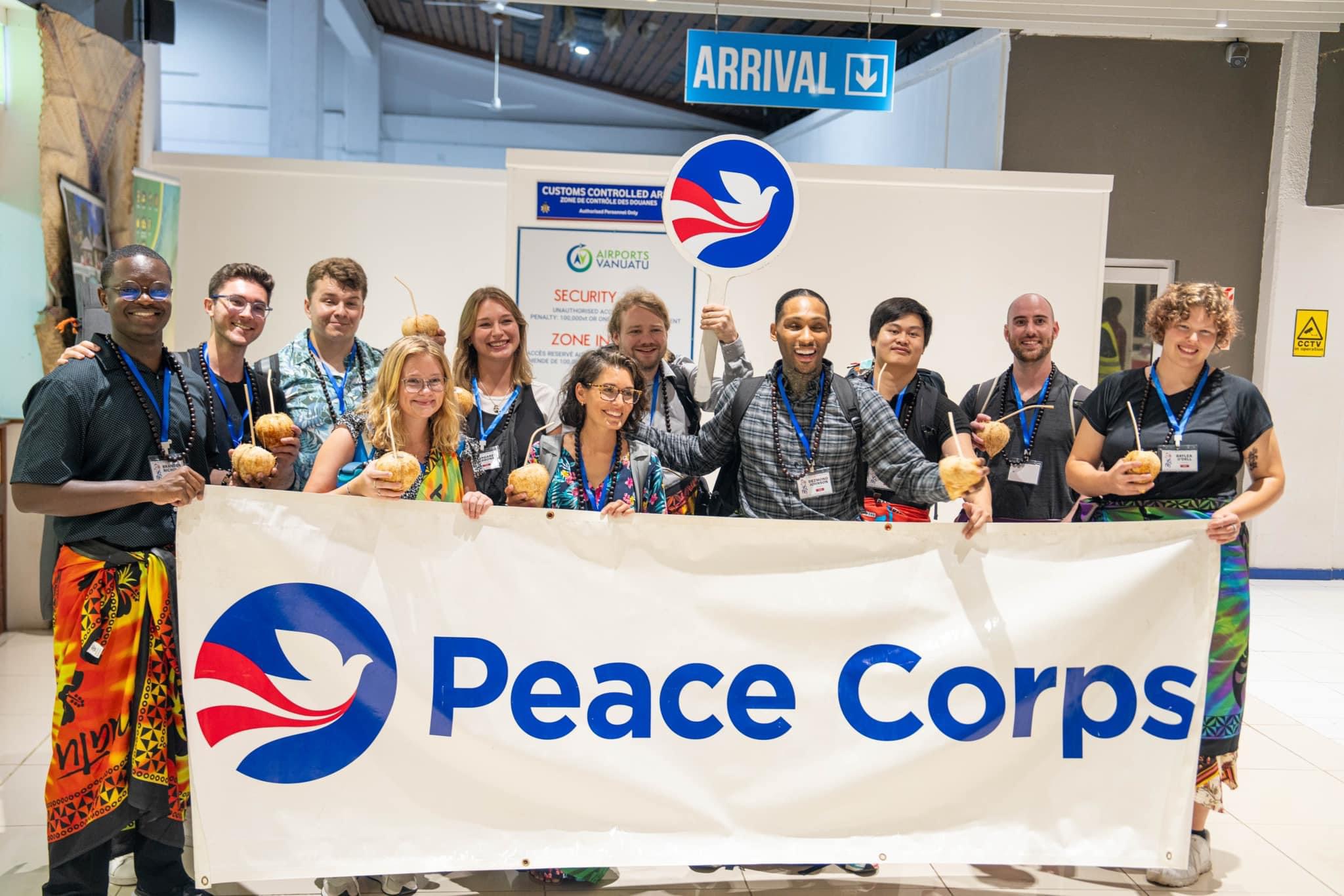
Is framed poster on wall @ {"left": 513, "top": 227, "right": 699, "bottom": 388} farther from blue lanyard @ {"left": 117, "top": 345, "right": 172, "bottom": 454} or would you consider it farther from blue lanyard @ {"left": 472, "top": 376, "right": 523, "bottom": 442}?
blue lanyard @ {"left": 117, "top": 345, "right": 172, "bottom": 454}

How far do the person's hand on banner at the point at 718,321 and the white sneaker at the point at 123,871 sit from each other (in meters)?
2.28

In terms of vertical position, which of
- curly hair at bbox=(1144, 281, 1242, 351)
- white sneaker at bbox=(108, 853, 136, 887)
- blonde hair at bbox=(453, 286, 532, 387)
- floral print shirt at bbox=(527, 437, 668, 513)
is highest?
curly hair at bbox=(1144, 281, 1242, 351)

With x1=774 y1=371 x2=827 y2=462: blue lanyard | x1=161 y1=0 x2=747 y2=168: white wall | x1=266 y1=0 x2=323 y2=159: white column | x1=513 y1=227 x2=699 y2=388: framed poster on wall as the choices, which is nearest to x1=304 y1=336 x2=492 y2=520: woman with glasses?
x1=774 y1=371 x2=827 y2=462: blue lanyard

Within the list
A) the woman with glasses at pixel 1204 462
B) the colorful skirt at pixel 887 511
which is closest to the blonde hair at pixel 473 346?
the colorful skirt at pixel 887 511

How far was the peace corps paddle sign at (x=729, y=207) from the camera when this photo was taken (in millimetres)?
3531

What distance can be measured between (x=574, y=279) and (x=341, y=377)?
254cm

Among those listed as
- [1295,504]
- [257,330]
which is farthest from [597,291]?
[1295,504]

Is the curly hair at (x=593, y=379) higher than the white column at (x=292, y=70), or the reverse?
the white column at (x=292, y=70)

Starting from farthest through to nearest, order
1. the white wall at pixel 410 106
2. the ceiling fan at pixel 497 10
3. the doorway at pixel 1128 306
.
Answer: the white wall at pixel 410 106 < the ceiling fan at pixel 497 10 < the doorway at pixel 1128 306

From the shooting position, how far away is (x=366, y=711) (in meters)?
2.56

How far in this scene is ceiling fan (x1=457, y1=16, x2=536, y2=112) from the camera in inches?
547

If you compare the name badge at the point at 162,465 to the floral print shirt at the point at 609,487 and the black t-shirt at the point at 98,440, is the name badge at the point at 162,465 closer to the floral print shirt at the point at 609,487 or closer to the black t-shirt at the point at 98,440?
the black t-shirt at the point at 98,440

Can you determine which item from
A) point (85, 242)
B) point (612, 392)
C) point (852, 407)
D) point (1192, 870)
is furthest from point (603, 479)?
point (85, 242)

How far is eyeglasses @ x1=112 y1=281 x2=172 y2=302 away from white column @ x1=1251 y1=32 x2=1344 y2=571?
24.9ft
